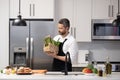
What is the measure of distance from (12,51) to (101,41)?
1.82 metres

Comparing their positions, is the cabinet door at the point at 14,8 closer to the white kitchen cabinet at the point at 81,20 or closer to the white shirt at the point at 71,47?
the white kitchen cabinet at the point at 81,20

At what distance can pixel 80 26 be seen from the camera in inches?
209

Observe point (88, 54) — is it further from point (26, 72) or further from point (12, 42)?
point (26, 72)

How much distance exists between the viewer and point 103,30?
5.30m

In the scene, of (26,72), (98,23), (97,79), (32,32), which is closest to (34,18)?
(32,32)

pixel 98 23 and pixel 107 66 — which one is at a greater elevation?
pixel 98 23

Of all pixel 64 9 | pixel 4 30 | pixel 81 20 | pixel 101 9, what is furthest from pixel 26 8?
pixel 101 9

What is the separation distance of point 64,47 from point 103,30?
166 centimetres

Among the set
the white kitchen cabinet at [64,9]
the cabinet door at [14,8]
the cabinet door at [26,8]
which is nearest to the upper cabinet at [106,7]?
the white kitchen cabinet at [64,9]

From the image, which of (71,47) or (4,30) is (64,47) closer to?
(71,47)

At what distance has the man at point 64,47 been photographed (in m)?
3.70

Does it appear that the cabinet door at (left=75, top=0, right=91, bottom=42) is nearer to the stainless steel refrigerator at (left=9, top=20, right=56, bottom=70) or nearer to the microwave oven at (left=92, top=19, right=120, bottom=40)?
the microwave oven at (left=92, top=19, right=120, bottom=40)

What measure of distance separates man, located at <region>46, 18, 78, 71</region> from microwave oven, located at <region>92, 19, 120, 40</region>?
1.48m

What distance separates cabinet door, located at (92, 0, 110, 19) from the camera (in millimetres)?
5297
